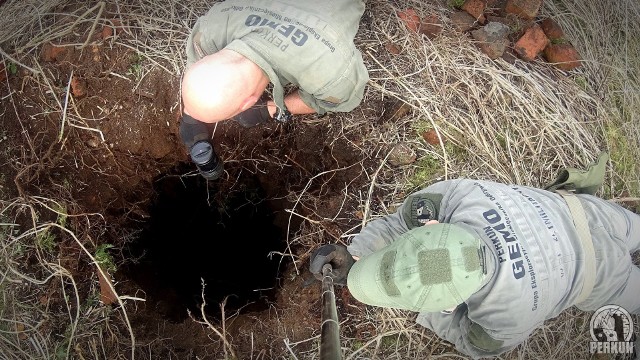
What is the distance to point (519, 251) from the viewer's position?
1.35m

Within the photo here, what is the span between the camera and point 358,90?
1.85 metres

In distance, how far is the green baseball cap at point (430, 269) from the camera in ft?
3.76

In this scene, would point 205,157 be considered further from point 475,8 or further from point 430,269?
point 475,8

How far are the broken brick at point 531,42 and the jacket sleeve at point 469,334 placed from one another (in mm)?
1311

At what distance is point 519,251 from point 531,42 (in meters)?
1.32

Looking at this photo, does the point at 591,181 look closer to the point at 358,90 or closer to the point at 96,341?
the point at 358,90

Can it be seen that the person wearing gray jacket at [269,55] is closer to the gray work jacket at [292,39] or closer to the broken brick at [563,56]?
the gray work jacket at [292,39]

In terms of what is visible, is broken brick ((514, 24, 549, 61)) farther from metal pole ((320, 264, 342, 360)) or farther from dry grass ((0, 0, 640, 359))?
metal pole ((320, 264, 342, 360))

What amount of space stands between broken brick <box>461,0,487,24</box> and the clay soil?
0.84 meters

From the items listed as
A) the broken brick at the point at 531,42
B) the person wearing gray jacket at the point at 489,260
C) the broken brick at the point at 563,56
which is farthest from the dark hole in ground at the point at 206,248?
the broken brick at the point at 563,56

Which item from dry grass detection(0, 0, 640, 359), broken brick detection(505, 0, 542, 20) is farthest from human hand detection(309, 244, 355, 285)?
broken brick detection(505, 0, 542, 20)

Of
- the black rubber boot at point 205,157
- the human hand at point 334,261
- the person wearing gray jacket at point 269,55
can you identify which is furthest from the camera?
the black rubber boot at point 205,157

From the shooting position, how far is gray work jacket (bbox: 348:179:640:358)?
52.5 inches

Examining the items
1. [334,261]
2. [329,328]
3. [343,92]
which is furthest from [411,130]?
[329,328]
